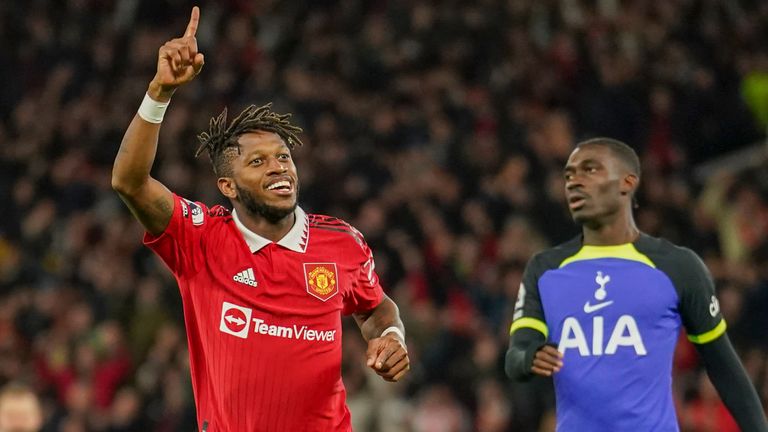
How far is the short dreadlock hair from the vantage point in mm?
5195

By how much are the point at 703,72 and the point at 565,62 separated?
1.59 meters

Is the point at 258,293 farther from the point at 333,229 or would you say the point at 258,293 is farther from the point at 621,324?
the point at 621,324

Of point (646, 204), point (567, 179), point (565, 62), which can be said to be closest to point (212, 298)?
point (567, 179)

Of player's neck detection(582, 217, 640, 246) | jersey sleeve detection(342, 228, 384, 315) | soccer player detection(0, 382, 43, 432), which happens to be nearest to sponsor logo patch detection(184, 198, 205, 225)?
jersey sleeve detection(342, 228, 384, 315)

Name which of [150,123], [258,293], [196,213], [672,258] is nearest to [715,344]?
[672,258]

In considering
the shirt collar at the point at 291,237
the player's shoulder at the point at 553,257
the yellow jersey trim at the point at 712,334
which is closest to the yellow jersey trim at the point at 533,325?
the player's shoulder at the point at 553,257

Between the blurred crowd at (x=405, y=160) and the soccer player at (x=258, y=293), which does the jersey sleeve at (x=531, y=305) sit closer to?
the soccer player at (x=258, y=293)

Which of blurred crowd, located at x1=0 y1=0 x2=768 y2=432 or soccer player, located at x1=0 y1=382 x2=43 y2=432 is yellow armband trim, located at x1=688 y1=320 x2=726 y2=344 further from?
blurred crowd, located at x1=0 y1=0 x2=768 y2=432

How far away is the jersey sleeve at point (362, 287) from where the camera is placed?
5344 mm

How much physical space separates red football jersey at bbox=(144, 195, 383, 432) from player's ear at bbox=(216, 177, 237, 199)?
11cm

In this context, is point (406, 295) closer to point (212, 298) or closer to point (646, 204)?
point (646, 204)

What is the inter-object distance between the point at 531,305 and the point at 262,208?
4.14 ft

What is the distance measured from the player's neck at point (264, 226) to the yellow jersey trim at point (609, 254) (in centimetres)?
124

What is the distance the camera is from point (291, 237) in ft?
17.0
